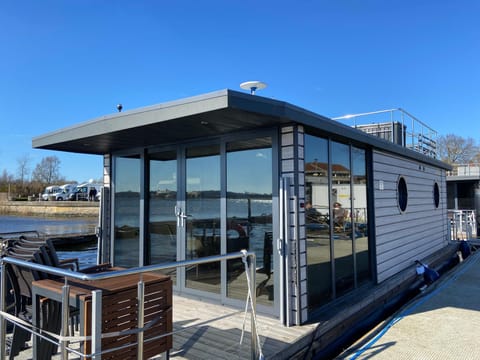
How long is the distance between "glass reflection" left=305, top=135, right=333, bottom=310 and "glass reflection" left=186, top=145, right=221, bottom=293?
1.08 m

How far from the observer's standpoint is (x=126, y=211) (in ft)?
17.0

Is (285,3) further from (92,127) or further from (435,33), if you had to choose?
(92,127)

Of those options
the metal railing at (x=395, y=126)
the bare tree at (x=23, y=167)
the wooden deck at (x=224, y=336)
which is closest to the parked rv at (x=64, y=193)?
the bare tree at (x=23, y=167)

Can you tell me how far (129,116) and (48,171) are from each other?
62.5 m

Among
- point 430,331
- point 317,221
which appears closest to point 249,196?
point 317,221

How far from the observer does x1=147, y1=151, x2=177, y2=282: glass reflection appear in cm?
459

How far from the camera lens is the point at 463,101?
19.3 metres

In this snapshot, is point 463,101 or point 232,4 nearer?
point 232,4

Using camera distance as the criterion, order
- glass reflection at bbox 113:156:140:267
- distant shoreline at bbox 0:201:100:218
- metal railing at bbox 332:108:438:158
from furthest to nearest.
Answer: distant shoreline at bbox 0:201:100:218, metal railing at bbox 332:108:438:158, glass reflection at bbox 113:156:140:267

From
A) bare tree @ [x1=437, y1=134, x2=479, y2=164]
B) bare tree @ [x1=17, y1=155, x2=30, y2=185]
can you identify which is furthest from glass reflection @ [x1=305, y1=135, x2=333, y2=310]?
bare tree @ [x1=17, y1=155, x2=30, y2=185]

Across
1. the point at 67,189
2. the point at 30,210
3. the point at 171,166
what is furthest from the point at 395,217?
the point at 67,189

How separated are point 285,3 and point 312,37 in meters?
3.76

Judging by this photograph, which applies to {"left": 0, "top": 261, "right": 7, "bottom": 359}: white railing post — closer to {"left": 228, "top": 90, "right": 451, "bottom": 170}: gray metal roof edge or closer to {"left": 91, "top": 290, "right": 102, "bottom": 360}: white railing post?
{"left": 91, "top": 290, "right": 102, "bottom": 360}: white railing post

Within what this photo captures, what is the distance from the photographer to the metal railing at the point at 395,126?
738cm
